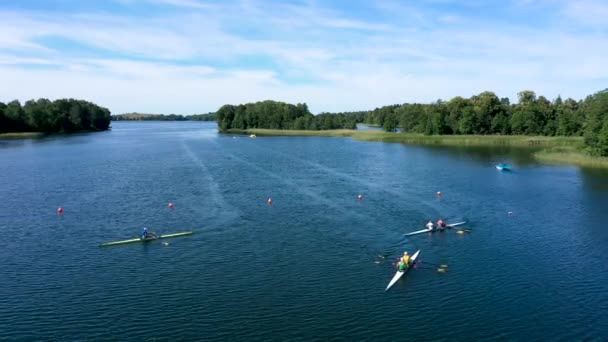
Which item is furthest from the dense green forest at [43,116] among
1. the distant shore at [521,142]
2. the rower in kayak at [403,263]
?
the rower in kayak at [403,263]

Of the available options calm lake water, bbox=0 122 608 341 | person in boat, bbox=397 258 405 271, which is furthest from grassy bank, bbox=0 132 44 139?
person in boat, bbox=397 258 405 271

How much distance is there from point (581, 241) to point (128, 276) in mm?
32449

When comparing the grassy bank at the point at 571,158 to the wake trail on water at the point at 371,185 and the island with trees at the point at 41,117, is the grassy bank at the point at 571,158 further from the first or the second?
the island with trees at the point at 41,117

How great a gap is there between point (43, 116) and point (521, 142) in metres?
153

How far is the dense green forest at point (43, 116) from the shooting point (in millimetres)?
164375

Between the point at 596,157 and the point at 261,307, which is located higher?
the point at 596,157

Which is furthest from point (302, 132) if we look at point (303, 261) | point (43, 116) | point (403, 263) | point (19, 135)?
point (403, 263)

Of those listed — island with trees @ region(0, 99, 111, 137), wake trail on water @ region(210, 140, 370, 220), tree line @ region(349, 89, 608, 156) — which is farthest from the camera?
island with trees @ region(0, 99, 111, 137)

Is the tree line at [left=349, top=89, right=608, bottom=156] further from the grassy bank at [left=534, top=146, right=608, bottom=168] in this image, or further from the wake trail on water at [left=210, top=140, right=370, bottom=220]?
the wake trail on water at [left=210, top=140, right=370, bottom=220]

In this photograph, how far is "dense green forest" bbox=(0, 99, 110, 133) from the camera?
539 ft

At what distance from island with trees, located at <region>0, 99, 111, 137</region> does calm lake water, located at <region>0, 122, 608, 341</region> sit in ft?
386

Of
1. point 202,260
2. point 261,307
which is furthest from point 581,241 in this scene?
point 202,260

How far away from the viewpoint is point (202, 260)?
33344 mm

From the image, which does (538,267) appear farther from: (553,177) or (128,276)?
(553,177)
